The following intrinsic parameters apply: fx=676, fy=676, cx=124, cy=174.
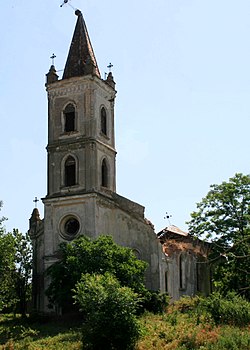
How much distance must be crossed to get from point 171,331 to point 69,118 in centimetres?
1756

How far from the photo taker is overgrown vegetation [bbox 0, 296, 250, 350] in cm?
2883

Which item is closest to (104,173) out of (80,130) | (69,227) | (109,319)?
(80,130)

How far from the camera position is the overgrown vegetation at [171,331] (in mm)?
28828

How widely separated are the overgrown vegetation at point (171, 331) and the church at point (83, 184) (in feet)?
16.6

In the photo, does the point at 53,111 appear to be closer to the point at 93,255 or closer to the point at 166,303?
the point at 93,255

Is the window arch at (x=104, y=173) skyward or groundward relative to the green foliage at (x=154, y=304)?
skyward

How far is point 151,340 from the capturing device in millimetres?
→ 30297

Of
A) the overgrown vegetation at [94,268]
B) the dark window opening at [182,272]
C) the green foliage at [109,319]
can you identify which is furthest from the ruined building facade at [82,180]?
the green foliage at [109,319]

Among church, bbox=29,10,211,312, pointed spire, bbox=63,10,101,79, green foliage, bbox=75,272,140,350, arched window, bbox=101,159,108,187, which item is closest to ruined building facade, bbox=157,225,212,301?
church, bbox=29,10,211,312

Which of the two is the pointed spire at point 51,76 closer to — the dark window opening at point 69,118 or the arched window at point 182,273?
the dark window opening at point 69,118

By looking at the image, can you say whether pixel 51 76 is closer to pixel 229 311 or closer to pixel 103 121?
pixel 103 121

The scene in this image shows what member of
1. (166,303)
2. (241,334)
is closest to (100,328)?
(241,334)

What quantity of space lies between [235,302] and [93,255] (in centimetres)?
802

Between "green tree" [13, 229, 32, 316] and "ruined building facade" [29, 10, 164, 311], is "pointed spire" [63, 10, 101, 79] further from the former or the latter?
"green tree" [13, 229, 32, 316]
